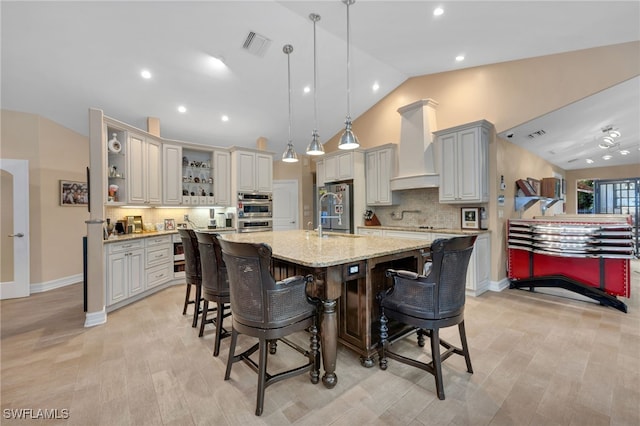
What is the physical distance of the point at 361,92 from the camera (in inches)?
209

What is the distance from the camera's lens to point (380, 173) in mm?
5344

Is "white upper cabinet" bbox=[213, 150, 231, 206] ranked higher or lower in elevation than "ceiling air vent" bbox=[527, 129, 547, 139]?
lower

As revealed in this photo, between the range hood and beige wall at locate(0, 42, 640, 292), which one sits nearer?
beige wall at locate(0, 42, 640, 292)

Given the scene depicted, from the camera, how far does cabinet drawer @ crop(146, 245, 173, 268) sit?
13.4ft

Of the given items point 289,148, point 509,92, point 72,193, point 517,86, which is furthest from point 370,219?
point 72,193

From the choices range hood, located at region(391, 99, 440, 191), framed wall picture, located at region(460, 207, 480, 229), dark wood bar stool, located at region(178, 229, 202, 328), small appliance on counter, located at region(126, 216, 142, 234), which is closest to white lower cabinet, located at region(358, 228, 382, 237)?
range hood, located at region(391, 99, 440, 191)

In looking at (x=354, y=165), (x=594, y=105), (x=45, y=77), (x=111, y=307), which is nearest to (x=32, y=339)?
(x=111, y=307)

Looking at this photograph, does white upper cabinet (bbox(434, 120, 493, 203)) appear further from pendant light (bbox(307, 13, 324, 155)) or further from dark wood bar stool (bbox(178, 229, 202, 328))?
dark wood bar stool (bbox(178, 229, 202, 328))

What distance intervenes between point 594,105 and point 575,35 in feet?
3.73

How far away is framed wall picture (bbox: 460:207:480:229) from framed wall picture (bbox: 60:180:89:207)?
615 centimetres

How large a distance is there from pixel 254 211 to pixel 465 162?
3.97m

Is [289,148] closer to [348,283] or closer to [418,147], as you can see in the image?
[348,283]

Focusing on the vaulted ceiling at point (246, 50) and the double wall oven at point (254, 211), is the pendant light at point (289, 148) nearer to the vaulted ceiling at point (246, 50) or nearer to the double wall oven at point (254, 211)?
the vaulted ceiling at point (246, 50)

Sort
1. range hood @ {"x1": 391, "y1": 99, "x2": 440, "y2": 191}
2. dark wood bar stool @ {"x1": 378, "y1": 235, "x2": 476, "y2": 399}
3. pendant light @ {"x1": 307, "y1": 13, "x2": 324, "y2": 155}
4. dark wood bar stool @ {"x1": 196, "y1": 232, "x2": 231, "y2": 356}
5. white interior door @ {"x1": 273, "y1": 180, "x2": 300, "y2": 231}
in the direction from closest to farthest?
dark wood bar stool @ {"x1": 378, "y1": 235, "x2": 476, "y2": 399} < dark wood bar stool @ {"x1": 196, "y1": 232, "x2": 231, "y2": 356} < pendant light @ {"x1": 307, "y1": 13, "x2": 324, "y2": 155} < range hood @ {"x1": 391, "y1": 99, "x2": 440, "y2": 191} < white interior door @ {"x1": 273, "y1": 180, "x2": 300, "y2": 231}
